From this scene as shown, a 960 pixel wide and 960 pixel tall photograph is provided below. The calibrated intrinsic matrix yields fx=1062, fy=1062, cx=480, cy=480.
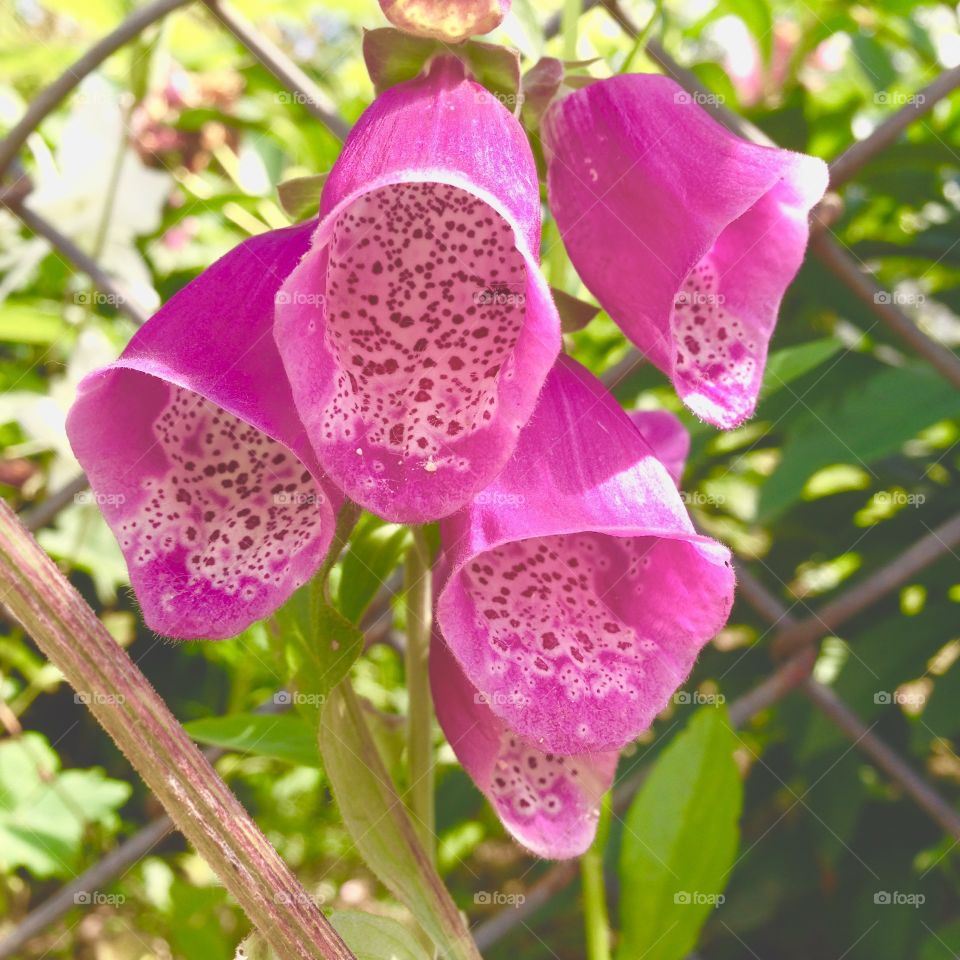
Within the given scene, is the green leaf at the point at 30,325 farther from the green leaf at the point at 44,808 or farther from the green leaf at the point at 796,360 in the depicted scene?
the green leaf at the point at 796,360

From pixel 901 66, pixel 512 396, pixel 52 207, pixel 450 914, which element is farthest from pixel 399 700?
pixel 901 66

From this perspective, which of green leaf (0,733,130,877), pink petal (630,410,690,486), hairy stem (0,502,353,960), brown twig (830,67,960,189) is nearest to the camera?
hairy stem (0,502,353,960)

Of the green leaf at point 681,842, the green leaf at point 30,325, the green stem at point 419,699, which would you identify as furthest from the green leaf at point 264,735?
the green leaf at point 30,325

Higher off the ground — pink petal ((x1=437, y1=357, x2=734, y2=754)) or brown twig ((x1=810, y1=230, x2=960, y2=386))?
pink petal ((x1=437, y1=357, x2=734, y2=754))

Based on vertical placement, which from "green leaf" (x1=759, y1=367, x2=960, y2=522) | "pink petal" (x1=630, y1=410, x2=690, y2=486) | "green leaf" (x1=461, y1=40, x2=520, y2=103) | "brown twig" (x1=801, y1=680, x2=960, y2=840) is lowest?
"brown twig" (x1=801, y1=680, x2=960, y2=840)

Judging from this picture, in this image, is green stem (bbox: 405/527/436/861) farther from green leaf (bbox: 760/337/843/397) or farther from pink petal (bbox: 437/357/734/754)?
green leaf (bbox: 760/337/843/397)

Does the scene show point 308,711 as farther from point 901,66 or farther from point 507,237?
point 901,66

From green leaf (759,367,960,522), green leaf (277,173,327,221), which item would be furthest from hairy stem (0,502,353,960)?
green leaf (759,367,960,522)
